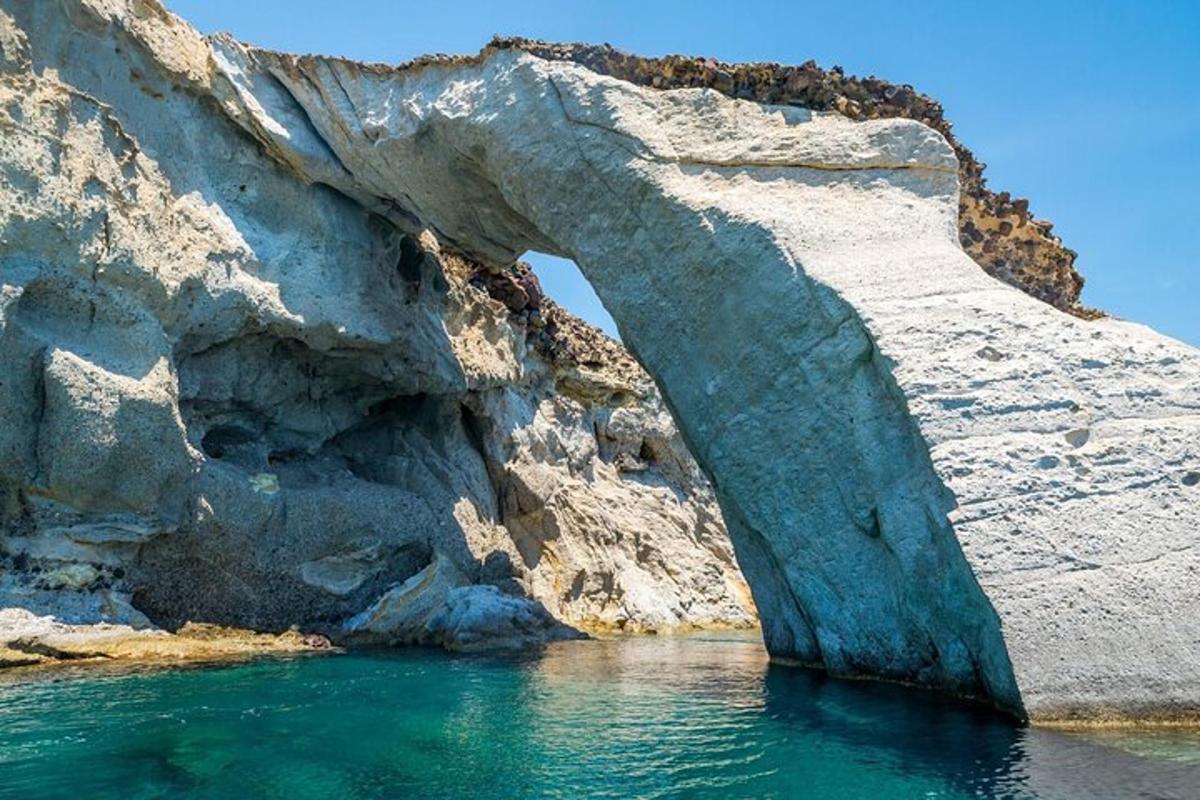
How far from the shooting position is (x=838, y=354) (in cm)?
1110

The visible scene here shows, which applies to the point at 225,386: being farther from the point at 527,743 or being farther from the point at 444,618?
the point at 527,743

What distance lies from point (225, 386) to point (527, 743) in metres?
10.9

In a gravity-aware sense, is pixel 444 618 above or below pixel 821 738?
above

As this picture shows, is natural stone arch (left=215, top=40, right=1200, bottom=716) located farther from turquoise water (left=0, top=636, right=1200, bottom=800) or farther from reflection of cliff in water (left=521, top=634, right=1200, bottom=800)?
turquoise water (left=0, top=636, right=1200, bottom=800)

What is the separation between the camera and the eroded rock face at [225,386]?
13141 mm

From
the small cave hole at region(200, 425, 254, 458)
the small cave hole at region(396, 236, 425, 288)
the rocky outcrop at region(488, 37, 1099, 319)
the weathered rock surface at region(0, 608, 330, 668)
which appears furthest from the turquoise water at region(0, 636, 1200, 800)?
the small cave hole at region(396, 236, 425, 288)

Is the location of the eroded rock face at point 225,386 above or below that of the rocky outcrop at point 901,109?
below

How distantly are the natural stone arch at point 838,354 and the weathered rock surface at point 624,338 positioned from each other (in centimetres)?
4

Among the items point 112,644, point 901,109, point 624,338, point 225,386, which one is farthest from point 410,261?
point 901,109

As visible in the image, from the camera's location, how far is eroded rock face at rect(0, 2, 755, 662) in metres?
13.1

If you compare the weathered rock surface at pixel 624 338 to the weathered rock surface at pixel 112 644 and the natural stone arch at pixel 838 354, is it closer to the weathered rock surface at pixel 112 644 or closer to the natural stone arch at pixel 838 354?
the natural stone arch at pixel 838 354

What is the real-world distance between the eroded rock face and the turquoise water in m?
3.29

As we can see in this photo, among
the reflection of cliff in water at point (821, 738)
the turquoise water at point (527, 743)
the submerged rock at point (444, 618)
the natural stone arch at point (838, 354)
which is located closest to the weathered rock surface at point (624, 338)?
the natural stone arch at point (838, 354)

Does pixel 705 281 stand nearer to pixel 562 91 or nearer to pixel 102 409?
pixel 562 91
